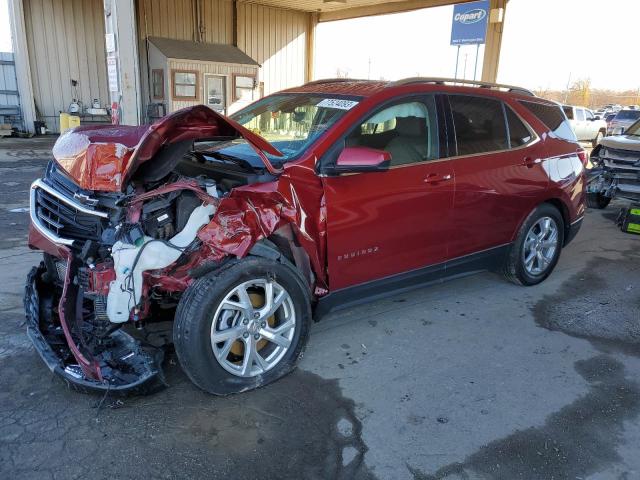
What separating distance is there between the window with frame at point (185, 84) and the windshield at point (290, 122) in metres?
12.2

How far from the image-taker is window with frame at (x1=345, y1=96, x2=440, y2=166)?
357 centimetres

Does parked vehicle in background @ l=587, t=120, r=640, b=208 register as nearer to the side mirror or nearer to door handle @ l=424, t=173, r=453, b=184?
door handle @ l=424, t=173, r=453, b=184

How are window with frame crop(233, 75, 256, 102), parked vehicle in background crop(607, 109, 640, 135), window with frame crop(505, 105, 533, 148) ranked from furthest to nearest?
parked vehicle in background crop(607, 109, 640, 135)
window with frame crop(233, 75, 256, 102)
window with frame crop(505, 105, 533, 148)

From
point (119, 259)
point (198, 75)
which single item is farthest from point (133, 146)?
point (198, 75)


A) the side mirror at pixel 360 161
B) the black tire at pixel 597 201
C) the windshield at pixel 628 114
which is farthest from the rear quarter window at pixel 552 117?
the windshield at pixel 628 114

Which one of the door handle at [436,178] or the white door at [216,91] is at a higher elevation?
the white door at [216,91]

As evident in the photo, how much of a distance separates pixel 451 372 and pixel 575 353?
41.7 inches

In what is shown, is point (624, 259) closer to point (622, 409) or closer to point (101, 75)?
point (622, 409)

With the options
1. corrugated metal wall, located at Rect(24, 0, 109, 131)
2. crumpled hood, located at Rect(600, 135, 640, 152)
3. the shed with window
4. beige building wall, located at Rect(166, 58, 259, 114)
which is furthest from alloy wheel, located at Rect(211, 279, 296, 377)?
corrugated metal wall, located at Rect(24, 0, 109, 131)

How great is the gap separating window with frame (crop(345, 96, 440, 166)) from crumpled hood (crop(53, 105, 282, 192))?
80cm

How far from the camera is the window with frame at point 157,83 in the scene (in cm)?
1582

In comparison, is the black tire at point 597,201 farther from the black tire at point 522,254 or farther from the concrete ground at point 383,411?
the concrete ground at point 383,411

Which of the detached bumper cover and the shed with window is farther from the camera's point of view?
the shed with window

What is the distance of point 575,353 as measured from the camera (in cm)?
377
